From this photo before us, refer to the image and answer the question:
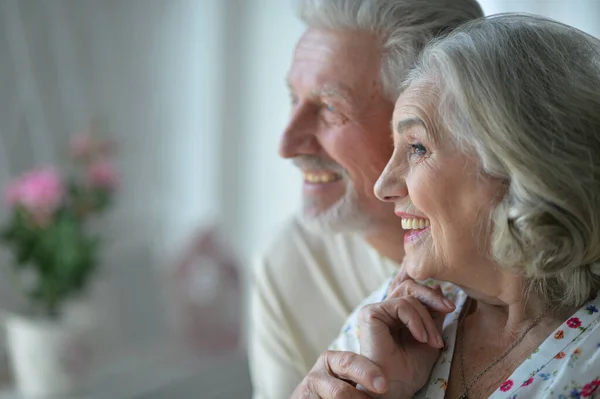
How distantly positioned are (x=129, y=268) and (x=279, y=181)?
2.40ft

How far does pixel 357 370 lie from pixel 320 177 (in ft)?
1.97

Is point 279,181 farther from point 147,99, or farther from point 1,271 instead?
point 1,271

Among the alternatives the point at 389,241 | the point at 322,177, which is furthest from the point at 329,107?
the point at 389,241

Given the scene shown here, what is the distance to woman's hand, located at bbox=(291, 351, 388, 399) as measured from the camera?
1.13 metres

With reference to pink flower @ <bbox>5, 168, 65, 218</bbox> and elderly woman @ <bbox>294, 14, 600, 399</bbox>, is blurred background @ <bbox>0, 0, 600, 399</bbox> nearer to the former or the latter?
pink flower @ <bbox>5, 168, 65, 218</bbox>

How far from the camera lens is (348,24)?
1.53 meters

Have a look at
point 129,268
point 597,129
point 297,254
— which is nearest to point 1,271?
point 129,268

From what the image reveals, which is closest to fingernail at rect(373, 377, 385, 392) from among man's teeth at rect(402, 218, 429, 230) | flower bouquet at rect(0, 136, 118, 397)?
man's teeth at rect(402, 218, 429, 230)

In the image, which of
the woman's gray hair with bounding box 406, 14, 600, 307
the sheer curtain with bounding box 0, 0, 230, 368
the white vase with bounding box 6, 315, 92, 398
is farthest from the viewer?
the sheer curtain with bounding box 0, 0, 230, 368

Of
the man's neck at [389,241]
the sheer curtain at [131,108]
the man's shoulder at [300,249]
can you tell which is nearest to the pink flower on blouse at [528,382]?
the man's neck at [389,241]

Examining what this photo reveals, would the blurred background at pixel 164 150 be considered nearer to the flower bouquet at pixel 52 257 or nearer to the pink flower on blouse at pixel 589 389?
the flower bouquet at pixel 52 257

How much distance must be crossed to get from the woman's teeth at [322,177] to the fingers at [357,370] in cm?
52

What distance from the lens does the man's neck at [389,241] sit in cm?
158

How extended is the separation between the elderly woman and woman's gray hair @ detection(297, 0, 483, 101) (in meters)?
0.28
